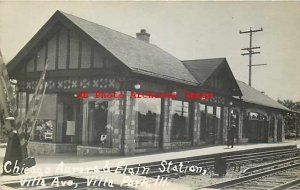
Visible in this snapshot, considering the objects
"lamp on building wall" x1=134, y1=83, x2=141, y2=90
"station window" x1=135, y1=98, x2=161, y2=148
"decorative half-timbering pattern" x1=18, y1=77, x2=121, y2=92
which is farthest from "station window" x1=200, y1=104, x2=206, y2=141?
"decorative half-timbering pattern" x1=18, y1=77, x2=121, y2=92

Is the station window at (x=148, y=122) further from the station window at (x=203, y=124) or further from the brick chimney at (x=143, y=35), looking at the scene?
the brick chimney at (x=143, y=35)

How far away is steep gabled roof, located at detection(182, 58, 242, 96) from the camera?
610 inches

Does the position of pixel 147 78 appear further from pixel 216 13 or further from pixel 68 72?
pixel 216 13

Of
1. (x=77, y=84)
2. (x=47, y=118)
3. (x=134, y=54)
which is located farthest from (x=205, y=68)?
(x=47, y=118)

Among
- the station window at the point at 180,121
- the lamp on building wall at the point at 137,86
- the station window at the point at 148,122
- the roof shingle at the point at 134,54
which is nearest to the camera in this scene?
the lamp on building wall at the point at 137,86

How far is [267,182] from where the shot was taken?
347 inches

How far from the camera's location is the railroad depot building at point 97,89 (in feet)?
37.5

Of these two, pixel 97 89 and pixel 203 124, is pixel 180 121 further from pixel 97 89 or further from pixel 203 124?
pixel 97 89

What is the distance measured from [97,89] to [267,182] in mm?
5406

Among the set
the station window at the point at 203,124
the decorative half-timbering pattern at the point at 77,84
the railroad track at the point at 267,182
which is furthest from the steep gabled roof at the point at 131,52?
the railroad track at the point at 267,182

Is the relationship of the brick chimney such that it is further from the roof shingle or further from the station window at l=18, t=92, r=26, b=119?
the station window at l=18, t=92, r=26, b=119

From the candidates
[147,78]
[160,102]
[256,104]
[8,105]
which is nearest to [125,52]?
[147,78]

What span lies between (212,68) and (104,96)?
19.2 ft

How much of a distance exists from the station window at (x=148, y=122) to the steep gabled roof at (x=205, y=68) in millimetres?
2938
